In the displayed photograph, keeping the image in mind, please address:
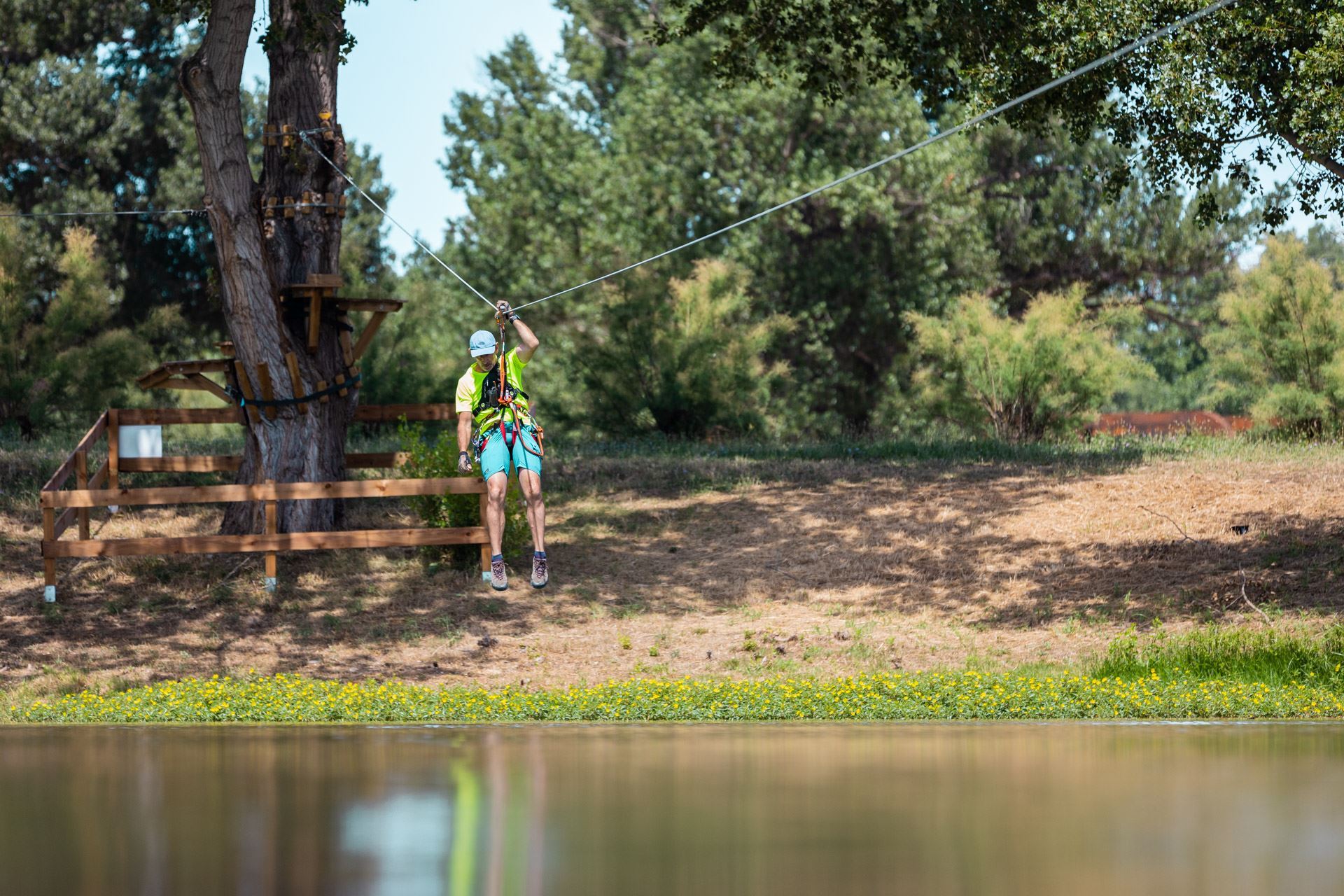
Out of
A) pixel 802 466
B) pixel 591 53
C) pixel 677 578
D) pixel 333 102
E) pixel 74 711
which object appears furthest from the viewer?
pixel 591 53

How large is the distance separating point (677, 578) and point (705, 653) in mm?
2630

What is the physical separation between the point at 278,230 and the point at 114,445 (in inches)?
121

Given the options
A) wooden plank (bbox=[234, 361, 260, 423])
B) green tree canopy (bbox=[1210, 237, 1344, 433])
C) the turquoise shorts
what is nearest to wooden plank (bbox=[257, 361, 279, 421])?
wooden plank (bbox=[234, 361, 260, 423])

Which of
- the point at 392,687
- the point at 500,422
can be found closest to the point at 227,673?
the point at 392,687

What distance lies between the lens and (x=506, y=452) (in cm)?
1303

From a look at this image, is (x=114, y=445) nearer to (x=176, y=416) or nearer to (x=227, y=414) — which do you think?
(x=176, y=416)

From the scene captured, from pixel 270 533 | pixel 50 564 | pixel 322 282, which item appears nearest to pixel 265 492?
pixel 270 533

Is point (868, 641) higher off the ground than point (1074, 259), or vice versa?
point (1074, 259)

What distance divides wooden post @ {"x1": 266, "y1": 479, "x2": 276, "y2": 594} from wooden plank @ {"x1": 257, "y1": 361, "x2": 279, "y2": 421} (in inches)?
50.1

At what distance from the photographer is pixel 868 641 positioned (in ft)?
42.9

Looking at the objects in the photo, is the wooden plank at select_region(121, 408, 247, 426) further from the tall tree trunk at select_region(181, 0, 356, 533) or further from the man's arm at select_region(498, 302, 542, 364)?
the man's arm at select_region(498, 302, 542, 364)

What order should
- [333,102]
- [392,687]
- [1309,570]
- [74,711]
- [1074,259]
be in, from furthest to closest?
[1074,259], [333,102], [1309,570], [392,687], [74,711]

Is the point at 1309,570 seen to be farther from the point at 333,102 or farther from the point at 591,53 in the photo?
the point at 591,53

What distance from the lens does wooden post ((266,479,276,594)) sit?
48.5 ft
